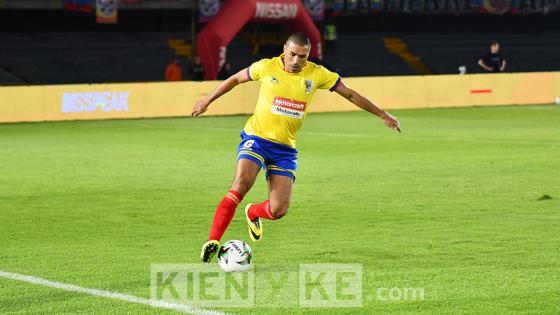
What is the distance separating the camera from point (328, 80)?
1030cm

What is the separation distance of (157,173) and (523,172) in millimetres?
5509

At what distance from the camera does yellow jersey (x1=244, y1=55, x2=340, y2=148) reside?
10133mm

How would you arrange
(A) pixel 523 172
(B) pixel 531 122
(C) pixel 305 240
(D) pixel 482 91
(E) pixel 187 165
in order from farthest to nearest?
(D) pixel 482 91 < (B) pixel 531 122 < (E) pixel 187 165 < (A) pixel 523 172 < (C) pixel 305 240

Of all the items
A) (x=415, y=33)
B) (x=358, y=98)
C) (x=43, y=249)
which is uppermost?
(x=415, y=33)

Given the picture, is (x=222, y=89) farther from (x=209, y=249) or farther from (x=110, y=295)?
(x=110, y=295)

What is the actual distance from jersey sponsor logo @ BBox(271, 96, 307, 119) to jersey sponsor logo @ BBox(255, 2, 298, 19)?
32.2 m

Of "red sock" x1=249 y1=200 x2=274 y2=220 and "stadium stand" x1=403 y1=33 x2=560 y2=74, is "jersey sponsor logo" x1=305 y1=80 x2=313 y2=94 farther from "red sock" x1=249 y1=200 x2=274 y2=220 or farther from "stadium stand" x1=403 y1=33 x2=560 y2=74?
"stadium stand" x1=403 y1=33 x2=560 y2=74

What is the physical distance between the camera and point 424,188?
15664mm

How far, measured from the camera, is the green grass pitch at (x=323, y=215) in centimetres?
873

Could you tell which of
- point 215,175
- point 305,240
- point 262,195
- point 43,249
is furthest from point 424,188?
point 43,249

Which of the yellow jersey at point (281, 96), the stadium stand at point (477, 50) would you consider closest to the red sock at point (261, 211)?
the yellow jersey at point (281, 96)

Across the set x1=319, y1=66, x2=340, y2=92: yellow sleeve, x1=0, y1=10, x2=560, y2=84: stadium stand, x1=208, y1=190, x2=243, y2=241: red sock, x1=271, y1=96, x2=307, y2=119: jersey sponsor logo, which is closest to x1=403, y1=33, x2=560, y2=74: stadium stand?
x1=0, y1=10, x2=560, y2=84: stadium stand

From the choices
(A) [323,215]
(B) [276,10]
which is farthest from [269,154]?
(B) [276,10]

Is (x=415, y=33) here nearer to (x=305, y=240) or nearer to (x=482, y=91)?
(x=482, y=91)
